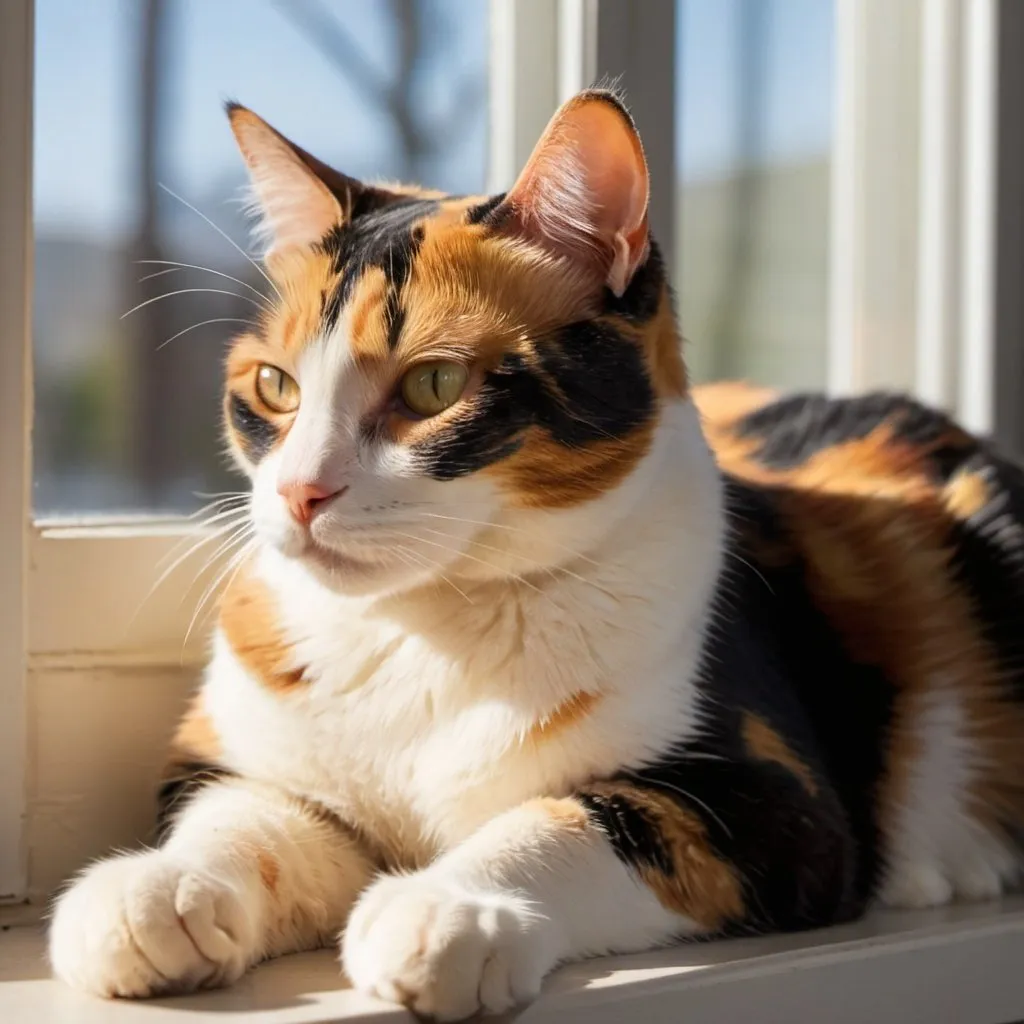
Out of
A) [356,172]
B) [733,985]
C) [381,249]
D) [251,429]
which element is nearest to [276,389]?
[251,429]

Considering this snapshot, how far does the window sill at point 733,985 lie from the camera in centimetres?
93

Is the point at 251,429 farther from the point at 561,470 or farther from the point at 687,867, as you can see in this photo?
the point at 687,867

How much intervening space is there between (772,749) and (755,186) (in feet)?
3.26

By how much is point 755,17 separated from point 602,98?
888 mm

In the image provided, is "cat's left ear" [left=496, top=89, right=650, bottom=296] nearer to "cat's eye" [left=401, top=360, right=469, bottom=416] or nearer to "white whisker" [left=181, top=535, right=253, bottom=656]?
"cat's eye" [left=401, top=360, right=469, bottom=416]

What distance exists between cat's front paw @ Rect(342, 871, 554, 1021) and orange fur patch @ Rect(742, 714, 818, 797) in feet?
0.90

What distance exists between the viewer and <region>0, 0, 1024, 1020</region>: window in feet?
4.31

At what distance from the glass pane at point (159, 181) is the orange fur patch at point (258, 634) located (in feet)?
0.81

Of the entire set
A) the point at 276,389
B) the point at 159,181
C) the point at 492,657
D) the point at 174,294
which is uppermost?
the point at 159,181

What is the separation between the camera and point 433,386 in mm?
1075

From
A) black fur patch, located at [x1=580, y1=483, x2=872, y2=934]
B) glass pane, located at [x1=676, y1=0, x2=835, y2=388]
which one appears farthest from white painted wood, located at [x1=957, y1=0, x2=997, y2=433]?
black fur patch, located at [x1=580, y1=483, x2=872, y2=934]

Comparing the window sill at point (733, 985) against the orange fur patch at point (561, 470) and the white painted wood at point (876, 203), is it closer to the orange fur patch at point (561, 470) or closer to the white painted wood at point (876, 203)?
the orange fur patch at point (561, 470)

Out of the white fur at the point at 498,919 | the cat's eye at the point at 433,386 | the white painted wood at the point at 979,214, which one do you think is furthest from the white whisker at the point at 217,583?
the white painted wood at the point at 979,214

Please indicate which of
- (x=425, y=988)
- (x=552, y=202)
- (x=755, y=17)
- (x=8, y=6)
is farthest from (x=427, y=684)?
(x=755, y=17)
